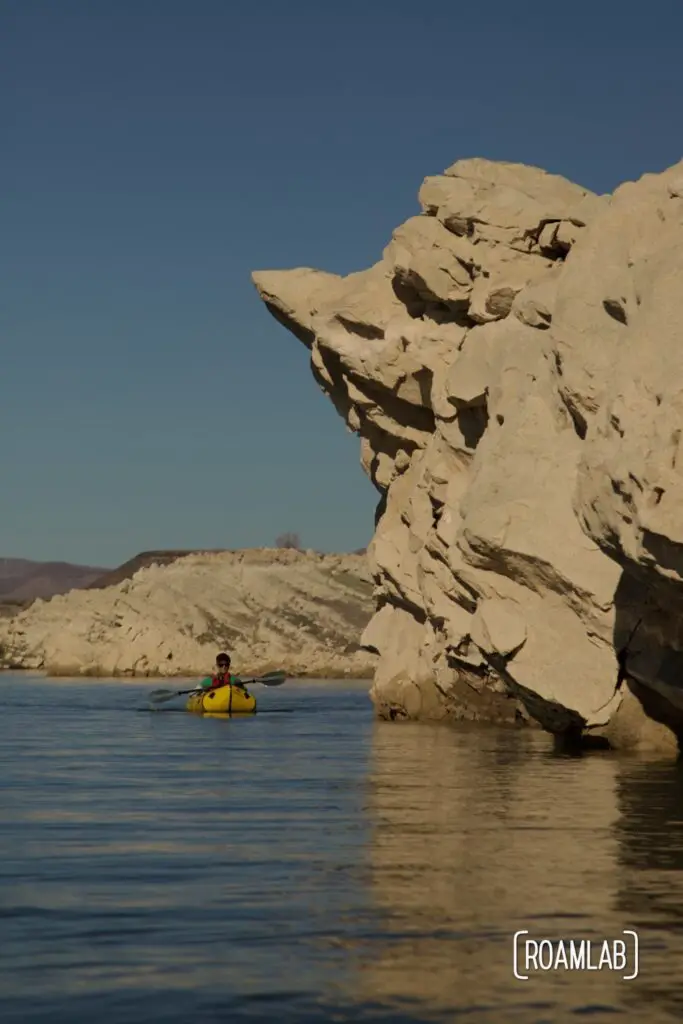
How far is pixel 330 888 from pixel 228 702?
30.2m

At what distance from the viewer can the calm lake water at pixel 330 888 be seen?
28.2ft

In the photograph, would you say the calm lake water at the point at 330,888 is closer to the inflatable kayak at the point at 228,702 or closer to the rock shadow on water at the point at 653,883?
the rock shadow on water at the point at 653,883

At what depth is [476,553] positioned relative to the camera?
2809 centimetres

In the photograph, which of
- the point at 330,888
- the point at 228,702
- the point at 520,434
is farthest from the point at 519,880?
the point at 228,702

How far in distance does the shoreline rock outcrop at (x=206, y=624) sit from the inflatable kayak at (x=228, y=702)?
33.9 metres

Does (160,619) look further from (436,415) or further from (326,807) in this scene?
(326,807)

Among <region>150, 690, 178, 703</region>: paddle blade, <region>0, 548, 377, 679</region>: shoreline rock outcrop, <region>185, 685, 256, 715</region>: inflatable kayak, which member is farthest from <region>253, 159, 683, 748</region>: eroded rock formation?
<region>0, 548, 377, 679</region>: shoreline rock outcrop

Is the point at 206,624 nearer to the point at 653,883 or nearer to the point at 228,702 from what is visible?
the point at 228,702

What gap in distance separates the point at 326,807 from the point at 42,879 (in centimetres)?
618

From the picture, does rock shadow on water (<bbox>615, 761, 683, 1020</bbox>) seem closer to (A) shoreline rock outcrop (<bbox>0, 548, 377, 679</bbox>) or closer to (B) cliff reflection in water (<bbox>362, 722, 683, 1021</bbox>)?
(B) cliff reflection in water (<bbox>362, 722, 683, 1021</bbox>)

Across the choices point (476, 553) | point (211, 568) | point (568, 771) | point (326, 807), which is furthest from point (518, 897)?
point (211, 568)

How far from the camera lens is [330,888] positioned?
1209 cm

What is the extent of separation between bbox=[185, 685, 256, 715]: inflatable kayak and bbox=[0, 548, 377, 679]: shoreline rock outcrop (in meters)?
33.9

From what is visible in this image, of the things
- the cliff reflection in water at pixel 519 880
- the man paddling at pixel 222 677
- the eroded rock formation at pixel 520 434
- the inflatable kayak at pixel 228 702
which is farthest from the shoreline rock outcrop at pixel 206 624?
the cliff reflection in water at pixel 519 880
